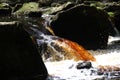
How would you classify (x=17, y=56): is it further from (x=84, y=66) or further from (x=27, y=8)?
(x=27, y=8)

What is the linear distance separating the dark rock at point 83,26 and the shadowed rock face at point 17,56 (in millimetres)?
10172

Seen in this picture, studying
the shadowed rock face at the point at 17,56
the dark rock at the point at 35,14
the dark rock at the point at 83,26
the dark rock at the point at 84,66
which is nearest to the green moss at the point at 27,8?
the dark rock at the point at 35,14

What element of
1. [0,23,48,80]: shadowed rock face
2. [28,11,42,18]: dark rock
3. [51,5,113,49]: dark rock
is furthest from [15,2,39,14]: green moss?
[0,23,48,80]: shadowed rock face

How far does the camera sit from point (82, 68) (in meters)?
18.3

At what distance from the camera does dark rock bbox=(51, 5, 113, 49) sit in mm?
26719

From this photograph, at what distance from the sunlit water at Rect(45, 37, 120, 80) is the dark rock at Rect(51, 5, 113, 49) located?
3.92 meters

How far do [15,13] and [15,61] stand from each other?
107 feet

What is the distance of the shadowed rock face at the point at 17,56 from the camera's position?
1550 centimetres

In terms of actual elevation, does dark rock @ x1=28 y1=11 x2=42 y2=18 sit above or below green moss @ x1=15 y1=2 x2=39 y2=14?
above

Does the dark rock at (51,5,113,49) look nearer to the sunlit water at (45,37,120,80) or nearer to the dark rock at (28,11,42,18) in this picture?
the sunlit water at (45,37,120,80)

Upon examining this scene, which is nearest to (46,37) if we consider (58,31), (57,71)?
(58,31)

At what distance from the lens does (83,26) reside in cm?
2720

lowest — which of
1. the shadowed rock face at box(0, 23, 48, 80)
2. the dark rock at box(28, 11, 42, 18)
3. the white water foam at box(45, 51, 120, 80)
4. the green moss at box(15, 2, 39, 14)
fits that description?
the green moss at box(15, 2, 39, 14)

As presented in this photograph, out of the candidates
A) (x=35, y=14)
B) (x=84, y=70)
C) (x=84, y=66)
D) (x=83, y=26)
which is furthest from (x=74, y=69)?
(x=35, y=14)
